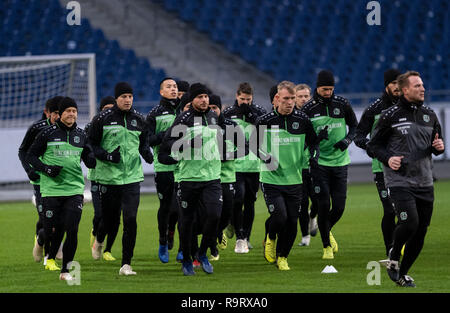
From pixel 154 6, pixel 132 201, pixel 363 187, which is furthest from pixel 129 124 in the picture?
pixel 154 6

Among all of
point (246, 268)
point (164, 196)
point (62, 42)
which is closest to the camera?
point (246, 268)

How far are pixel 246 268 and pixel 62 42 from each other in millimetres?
16276

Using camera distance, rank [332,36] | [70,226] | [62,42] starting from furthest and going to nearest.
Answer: [332,36] < [62,42] < [70,226]

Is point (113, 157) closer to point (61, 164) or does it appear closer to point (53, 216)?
point (61, 164)

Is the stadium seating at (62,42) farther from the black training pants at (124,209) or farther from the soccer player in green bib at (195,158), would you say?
the soccer player in green bib at (195,158)

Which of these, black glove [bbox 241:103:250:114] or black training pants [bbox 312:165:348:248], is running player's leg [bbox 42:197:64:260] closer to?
black training pants [bbox 312:165:348:248]

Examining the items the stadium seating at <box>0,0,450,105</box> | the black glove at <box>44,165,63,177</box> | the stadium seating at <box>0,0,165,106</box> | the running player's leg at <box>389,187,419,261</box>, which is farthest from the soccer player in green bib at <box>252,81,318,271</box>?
the stadium seating at <box>0,0,450,105</box>

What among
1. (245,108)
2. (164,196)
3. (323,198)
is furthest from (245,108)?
(323,198)

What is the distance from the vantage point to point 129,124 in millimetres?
10805

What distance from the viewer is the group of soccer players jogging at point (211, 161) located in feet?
29.1

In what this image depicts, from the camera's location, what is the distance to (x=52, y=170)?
33.1ft

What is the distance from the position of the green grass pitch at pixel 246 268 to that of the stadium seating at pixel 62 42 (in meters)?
9.65

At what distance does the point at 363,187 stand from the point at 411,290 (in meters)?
15.2
